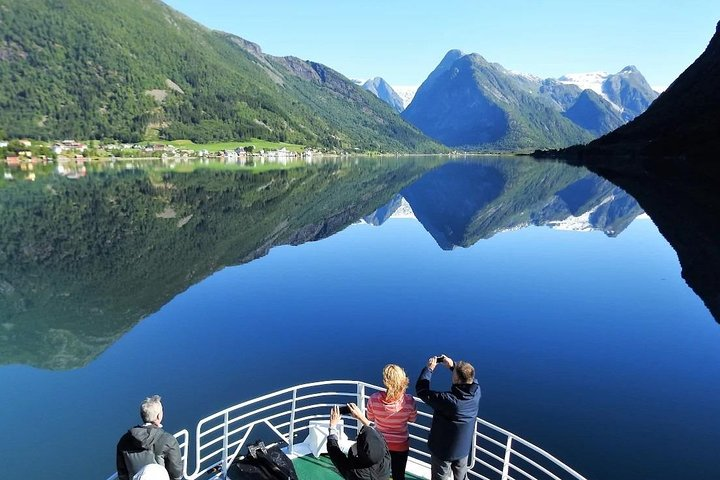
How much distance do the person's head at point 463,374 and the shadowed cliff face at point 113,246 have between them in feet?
57.2

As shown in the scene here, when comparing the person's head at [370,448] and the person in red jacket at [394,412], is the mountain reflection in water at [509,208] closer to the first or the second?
the person in red jacket at [394,412]

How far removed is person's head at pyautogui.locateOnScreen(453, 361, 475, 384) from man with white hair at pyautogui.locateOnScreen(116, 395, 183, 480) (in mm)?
4904

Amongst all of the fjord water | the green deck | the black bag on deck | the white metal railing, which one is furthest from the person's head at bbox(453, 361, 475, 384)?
the fjord water

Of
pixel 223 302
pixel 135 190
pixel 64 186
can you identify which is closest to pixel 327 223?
pixel 223 302

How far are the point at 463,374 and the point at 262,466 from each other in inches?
152

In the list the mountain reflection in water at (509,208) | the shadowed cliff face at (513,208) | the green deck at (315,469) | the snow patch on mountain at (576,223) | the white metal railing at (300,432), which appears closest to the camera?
the green deck at (315,469)

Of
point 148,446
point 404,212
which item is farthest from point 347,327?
point 404,212

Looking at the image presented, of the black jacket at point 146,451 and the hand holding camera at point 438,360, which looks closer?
the black jacket at point 146,451

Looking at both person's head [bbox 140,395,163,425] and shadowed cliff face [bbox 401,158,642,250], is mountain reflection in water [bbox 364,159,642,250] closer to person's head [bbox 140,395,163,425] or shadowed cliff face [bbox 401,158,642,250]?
shadowed cliff face [bbox 401,158,642,250]

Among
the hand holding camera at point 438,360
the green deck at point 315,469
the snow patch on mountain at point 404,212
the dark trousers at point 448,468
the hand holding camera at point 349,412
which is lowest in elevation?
the green deck at point 315,469

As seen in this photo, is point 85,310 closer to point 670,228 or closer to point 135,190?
point 670,228

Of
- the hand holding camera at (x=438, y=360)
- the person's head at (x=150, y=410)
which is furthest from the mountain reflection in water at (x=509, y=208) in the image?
the person's head at (x=150, y=410)

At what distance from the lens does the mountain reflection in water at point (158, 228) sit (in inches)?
998

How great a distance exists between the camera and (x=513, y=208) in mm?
71750
